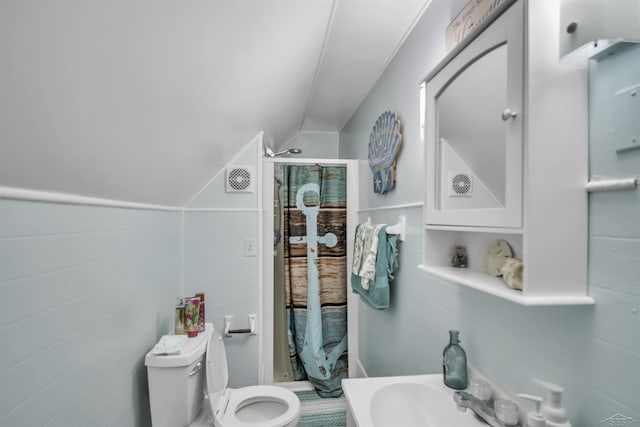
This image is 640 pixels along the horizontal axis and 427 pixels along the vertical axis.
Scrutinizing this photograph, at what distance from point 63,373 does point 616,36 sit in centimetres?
152

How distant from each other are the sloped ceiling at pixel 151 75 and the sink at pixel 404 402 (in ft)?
3.52

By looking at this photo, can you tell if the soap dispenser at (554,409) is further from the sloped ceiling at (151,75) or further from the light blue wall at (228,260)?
the light blue wall at (228,260)

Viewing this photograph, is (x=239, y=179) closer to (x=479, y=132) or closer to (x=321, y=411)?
(x=479, y=132)

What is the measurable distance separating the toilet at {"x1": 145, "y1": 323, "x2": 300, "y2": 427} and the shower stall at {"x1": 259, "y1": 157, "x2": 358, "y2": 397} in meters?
0.55

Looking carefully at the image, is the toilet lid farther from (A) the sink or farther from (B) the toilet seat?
(A) the sink

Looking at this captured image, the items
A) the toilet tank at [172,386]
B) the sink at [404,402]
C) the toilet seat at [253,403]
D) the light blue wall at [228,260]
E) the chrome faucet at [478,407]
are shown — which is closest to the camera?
the chrome faucet at [478,407]

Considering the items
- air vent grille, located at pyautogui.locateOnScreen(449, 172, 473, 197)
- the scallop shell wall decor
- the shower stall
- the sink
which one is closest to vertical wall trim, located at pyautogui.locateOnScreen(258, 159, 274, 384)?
the shower stall

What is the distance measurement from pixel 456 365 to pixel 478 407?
168mm

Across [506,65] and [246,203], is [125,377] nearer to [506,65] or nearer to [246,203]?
[246,203]

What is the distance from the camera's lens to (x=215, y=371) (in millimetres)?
1540

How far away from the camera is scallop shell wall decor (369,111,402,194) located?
1.61 m

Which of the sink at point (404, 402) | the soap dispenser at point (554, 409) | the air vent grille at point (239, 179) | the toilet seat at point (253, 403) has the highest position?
the air vent grille at point (239, 179)

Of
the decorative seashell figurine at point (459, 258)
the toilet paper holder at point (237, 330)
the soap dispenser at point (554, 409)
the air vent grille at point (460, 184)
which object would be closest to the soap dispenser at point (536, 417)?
the soap dispenser at point (554, 409)

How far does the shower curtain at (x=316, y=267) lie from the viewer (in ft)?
7.51
